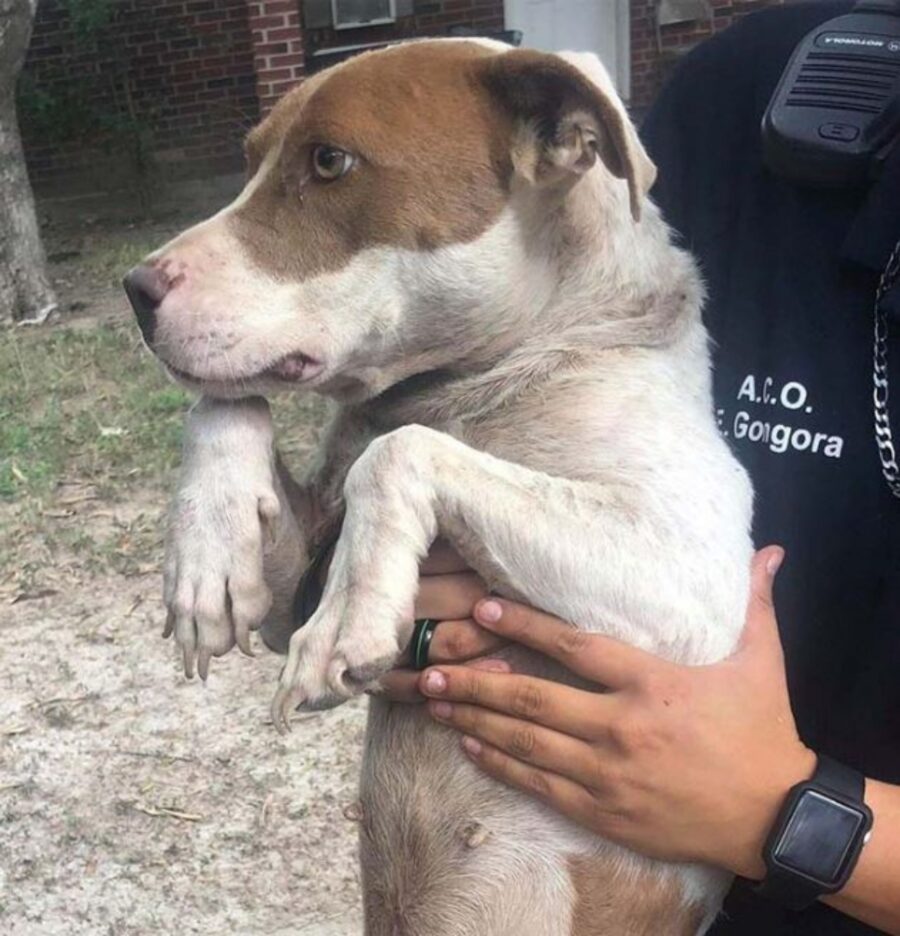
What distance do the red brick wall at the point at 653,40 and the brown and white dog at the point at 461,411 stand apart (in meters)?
9.63

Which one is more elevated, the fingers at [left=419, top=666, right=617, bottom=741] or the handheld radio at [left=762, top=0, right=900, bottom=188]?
the handheld radio at [left=762, top=0, right=900, bottom=188]

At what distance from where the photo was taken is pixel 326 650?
6.15 feet

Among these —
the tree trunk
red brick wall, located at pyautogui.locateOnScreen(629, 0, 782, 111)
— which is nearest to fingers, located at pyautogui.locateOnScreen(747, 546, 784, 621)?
the tree trunk

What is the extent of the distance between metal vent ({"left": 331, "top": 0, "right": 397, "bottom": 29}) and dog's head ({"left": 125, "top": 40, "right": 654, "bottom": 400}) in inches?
409

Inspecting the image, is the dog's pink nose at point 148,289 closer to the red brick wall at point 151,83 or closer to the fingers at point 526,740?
the fingers at point 526,740

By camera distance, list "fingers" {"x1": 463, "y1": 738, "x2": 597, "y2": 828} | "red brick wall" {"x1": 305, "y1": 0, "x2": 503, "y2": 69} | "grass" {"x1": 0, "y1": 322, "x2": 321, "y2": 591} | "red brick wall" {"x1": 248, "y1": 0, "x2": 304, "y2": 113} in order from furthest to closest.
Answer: "red brick wall" {"x1": 305, "y1": 0, "x2": 503, "y2": 69} < "red brick wall" {"x1": 248, "y1": 0, "x2": 304, "y2": 113} < "grass" {"x1": 0, "y1": 322, "x2": 321, "y2": 591} < "fingers" {"x1": 463, "y1": 738, "x2": 597, "y2": 828}

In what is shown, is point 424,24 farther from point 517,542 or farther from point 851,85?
point 517,542

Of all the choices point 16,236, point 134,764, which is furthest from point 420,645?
point 16,236

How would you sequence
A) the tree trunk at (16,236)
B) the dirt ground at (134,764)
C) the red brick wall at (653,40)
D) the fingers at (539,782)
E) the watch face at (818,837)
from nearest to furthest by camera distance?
the watch face at (818,837)
the fingers at (539,782)
the dirt ground at (134,764)
the tree trunk at (16,236)
the red brick wall at (653,40)

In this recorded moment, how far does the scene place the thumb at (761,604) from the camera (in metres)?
2.00

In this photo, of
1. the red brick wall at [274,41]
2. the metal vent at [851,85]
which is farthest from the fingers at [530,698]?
the red brick wall at [274,41]

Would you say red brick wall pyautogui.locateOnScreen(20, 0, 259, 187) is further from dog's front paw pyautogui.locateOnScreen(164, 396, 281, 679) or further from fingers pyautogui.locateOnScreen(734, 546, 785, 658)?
fingers pyautogui.locateOnScreen(734, 546, 785, 658)

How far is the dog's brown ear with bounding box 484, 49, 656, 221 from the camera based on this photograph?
2.04 meters

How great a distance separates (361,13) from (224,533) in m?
10.9
